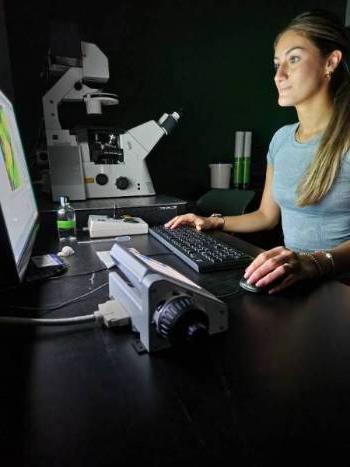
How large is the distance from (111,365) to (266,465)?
0.71 feet

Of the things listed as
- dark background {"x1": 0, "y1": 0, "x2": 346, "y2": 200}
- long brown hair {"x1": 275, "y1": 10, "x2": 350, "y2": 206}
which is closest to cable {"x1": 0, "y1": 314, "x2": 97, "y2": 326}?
long brown hair {"x1": 275, "y1": 10, "x2": 350, "y2": 206}

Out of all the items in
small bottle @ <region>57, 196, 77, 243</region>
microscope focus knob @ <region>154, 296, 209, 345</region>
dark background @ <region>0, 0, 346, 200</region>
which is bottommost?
small bottle @ <region>57, 196, 77, 243</region>

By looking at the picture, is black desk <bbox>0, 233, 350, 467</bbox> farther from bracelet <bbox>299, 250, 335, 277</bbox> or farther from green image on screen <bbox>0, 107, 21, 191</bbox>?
green image on screen <bbox>0, 107, 21, 191</bbox>

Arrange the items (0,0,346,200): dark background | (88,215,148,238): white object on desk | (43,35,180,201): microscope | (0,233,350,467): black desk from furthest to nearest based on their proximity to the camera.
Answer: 1. (0,0,346,200): dark background
2. (43,35,180,201): microscope
3. (88,215,148,238): white object on desk
4. (0,233,350,467): black desk

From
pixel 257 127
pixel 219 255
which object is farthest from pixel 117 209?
pixel 257 127

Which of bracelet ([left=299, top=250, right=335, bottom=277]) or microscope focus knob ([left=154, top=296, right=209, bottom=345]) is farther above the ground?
microscope focus knob ([left=154, top=296, right=209, bottom=345])

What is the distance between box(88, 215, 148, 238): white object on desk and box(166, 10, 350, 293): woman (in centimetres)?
12

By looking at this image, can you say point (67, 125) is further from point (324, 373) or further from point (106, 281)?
point (324, 373)

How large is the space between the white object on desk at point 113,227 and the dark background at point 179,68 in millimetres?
992

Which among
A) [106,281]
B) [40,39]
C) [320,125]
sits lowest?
[106,281]

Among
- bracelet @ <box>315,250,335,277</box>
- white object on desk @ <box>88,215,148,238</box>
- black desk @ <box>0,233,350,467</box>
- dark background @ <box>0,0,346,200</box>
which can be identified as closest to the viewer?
black desk @ <box>0,233,350,467</box>

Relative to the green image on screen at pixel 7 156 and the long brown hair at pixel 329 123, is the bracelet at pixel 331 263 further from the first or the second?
Result: the green image on screen at pixel 7 156

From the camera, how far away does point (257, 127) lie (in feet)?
8.01

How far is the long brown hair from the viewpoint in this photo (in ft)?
3.64
